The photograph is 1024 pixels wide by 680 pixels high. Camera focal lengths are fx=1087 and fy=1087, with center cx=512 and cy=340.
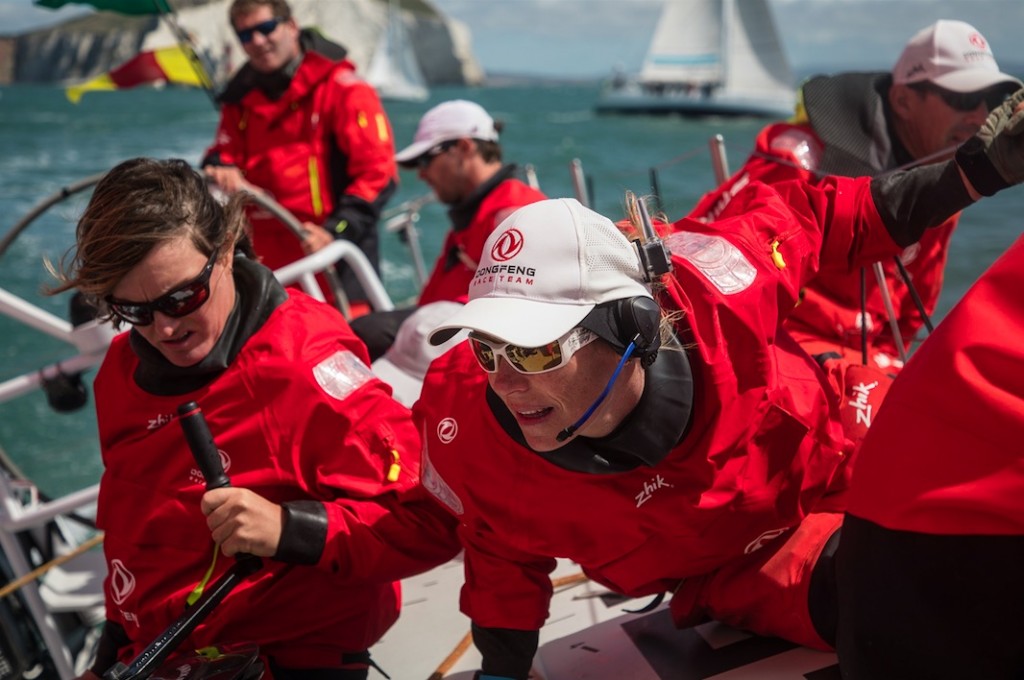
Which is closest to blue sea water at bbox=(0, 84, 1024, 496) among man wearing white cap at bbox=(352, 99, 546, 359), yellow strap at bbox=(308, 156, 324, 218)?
man wearing white cap at bbox=(352, 99, 546, 359)

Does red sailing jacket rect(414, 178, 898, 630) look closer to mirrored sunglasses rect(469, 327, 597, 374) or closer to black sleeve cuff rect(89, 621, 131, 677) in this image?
mirrored sunglasses rect(469, 327, 597, 374)

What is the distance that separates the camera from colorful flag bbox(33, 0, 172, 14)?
13.6ft

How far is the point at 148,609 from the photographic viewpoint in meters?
2.08

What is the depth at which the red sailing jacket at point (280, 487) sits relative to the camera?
200 centimetres

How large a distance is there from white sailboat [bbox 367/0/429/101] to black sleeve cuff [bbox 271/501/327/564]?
53.8 meters

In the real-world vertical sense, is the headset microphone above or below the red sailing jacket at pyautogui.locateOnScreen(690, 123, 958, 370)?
above

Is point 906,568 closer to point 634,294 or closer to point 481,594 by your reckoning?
point 634,294

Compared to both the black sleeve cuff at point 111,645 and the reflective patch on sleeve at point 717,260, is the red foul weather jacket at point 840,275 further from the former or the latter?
the black sleeve cuff at point 111,645

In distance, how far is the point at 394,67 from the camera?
5900 centimetres

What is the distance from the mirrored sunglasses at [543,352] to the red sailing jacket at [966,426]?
1.77 feet

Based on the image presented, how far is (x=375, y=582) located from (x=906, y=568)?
118 centimetres

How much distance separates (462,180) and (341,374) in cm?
173

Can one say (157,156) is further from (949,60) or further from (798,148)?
(949,60)

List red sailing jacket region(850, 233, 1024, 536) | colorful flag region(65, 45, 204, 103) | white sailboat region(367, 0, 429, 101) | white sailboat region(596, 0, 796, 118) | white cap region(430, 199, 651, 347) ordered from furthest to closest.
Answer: white sailboat region(367, 0, 429, 101) → white sailboat region(596, 0, 796, 118) → colorful flag region(65, 45, 204, 103) → white cap region(430, 199, 651, 347) → red sailing jacket region(850, 233, 1024, 536)
